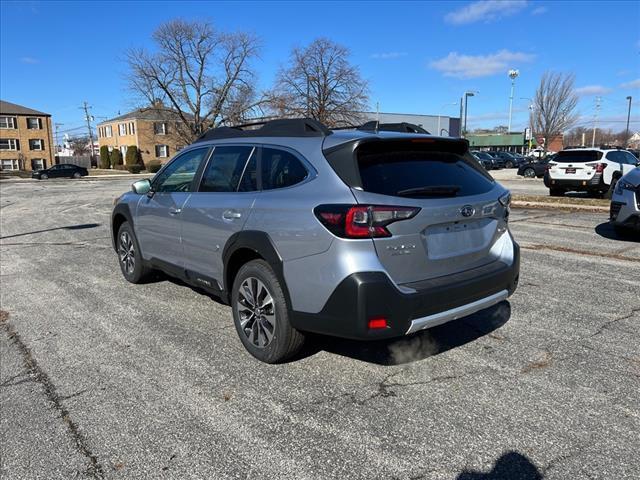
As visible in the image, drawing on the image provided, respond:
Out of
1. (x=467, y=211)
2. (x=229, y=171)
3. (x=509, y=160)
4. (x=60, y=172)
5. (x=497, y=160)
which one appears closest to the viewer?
(x=467, y=211)

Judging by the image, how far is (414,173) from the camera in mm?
3395

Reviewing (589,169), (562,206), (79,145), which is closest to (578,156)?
(589,169)

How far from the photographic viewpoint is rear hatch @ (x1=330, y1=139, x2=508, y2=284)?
311 centimetres

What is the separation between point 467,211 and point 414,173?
1.52ft

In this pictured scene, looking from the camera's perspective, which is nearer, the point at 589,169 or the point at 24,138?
the point at 589,169

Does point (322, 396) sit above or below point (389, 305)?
below

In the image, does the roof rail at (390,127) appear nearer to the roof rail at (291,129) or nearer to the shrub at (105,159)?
the roof rail at (291,129)

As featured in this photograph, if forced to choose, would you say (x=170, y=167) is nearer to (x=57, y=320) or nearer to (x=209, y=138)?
(x=209, y=138)

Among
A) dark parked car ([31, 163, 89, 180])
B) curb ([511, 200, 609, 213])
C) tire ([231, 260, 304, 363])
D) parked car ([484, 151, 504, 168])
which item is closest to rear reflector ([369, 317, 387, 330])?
tire ([231, 260, 304, 363])

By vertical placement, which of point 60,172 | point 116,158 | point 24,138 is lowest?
point 60,172

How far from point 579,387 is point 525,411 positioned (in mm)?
558

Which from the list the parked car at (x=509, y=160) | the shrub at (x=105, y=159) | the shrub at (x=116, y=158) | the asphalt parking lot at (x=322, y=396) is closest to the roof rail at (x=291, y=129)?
the asphalt parking lot at (x=322, y=396)

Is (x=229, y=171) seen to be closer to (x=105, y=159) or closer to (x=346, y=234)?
(x=346, y=234)

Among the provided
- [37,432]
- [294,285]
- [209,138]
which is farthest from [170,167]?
[37,432]
